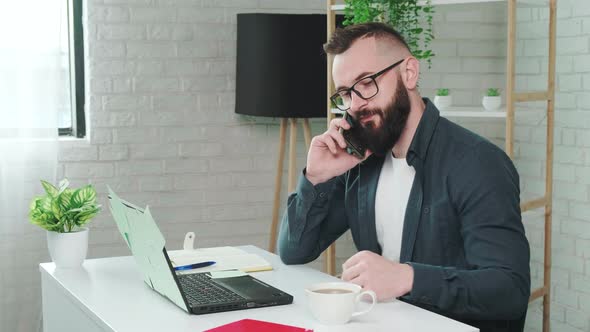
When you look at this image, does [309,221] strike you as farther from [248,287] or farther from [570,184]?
[570,184]

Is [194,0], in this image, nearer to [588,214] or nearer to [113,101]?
[113,101]

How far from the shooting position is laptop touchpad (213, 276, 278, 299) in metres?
1.83

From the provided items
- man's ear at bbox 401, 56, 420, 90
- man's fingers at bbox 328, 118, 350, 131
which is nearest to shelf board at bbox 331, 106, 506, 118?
man's fingers at bbox 328, 118, 350, 131

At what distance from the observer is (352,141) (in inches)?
88.9

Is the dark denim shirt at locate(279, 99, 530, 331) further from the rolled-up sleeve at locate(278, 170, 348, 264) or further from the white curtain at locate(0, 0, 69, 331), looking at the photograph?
the white curtain at locate(0, 0, 69, 331)

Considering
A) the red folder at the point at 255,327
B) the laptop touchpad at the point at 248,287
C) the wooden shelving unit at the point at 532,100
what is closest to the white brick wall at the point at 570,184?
the wooden shelving unit at the point at 532,100

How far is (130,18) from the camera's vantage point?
144 inches

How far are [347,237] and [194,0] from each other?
4.48ft

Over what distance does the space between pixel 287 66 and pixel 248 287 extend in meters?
1.79

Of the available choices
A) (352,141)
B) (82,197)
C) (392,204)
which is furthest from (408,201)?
(82,197)

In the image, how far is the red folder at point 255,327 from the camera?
1601 mm

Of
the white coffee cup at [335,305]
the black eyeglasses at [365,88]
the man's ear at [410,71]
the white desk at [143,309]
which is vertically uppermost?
the man's ear at [410,71]

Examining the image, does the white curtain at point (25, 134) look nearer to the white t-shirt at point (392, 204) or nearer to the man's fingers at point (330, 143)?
the man's fingers at point (330, 143)

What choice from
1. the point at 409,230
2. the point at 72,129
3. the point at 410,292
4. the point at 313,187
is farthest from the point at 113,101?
the point at 410,292
